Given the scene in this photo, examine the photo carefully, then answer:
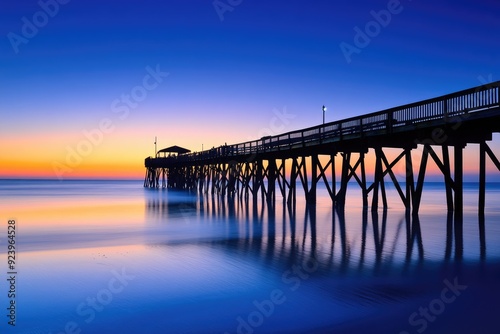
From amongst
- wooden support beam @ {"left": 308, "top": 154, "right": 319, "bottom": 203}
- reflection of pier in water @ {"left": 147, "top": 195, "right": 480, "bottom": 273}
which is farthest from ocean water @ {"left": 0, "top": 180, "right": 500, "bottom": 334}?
wooden support beam @ {"left": 308, "top": 154, "right": 319, "bottom": 203}

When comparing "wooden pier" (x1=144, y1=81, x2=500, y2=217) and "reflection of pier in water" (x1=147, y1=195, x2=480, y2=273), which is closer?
"reflection of pier in water" (x1=147, y1=195, x2=480, y2=273)

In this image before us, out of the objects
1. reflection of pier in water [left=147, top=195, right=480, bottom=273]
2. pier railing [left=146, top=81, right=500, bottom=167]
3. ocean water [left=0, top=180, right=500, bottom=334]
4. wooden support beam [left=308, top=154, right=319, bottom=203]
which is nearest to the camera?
ocean water [left=0, top=180, right=500, bottom=334]

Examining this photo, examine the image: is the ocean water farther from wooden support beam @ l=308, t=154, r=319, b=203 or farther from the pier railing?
wooden support beam @ l=308, t=154, r=319, b=203

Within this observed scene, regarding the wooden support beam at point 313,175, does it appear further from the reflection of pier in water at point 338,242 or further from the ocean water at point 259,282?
the ocean water at point 259,282

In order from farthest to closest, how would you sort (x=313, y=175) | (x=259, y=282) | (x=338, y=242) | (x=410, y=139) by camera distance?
(x=313, y=175)
(x=410, y=139)
(x=338, y=242)
(x=259, y=282)

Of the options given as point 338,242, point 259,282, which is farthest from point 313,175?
point 259,282

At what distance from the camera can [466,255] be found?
32.6ft

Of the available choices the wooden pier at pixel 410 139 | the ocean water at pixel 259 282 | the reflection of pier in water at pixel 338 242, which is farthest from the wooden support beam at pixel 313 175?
the ocean water at pixel 259 282

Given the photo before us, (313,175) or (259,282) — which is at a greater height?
(313,175)

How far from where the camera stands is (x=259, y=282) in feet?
25.3

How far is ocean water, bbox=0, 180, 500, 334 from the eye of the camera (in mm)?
5711

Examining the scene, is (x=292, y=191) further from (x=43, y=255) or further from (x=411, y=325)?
(x=411, y=325)

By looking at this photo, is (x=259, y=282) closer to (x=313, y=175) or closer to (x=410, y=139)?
(x=410, y=139)

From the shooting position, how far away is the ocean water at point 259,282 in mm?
5711
